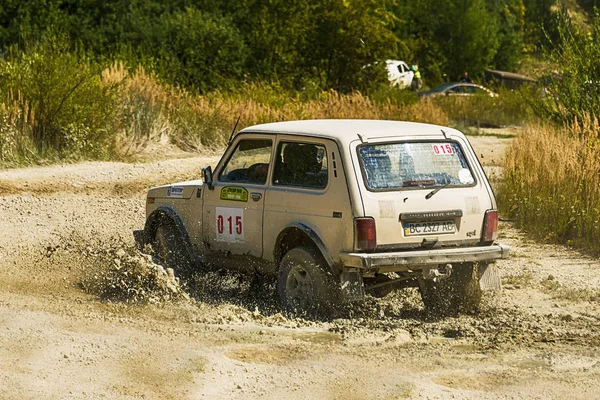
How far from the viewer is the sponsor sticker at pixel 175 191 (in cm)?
1100

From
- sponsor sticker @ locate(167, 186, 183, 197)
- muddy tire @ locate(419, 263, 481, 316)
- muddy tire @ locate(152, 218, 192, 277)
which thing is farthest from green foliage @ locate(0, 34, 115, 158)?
muddy tire @ locate(419, 263, 481, 316)

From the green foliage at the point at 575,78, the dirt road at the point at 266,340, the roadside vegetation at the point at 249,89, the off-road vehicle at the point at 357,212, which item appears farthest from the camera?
the green foliage at the point at 575,78

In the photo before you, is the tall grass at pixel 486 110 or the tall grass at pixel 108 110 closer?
the tall grass at pixel 108 110

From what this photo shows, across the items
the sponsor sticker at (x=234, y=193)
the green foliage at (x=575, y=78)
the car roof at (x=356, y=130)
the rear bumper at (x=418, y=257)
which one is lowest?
the rear bumper at (x=418, y=257)

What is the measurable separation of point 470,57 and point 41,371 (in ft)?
174

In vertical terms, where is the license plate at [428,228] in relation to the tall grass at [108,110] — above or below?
below

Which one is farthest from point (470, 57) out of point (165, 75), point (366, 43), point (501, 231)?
point (501, 231)

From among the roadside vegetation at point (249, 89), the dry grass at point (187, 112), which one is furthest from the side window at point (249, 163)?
the dry grass at point (187, 112)

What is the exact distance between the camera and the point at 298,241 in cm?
977

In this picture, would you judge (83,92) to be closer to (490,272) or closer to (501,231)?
(501,231)

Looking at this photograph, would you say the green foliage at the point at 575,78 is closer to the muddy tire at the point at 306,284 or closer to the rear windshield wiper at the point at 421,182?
the rear windshield wiper at the point at 421,182

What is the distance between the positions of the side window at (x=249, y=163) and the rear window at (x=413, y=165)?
3.68 feet

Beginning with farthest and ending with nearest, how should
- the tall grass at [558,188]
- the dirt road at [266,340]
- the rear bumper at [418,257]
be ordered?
the tall grass at [558,188] → the rear bumper at [418,257] → the dirt road at [266,340]

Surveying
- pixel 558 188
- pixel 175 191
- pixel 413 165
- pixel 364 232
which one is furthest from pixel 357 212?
pixel 558 188
